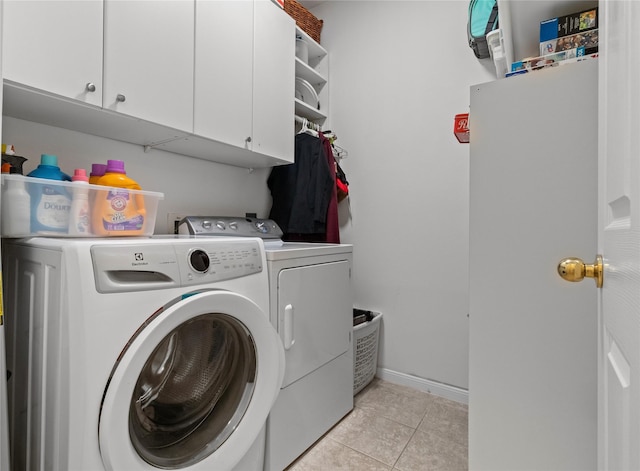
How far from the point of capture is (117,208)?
1.09m

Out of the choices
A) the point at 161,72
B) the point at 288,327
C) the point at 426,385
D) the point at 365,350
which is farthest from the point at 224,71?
the point at 426,385

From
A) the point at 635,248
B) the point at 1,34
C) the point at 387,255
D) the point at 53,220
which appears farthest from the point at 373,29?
the point at 635,248

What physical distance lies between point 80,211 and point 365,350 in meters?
1.70

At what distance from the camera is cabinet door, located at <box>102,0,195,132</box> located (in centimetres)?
115

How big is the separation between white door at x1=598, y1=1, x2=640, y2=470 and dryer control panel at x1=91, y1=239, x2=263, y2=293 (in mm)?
931

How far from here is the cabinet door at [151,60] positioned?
115 centimetres

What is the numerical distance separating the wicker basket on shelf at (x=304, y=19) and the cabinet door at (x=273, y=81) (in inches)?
11.4

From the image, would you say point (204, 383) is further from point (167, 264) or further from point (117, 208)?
point (117, 208)

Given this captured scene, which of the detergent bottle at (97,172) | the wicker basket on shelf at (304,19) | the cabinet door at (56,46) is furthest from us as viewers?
the wicker basket on shelf at (304,19)

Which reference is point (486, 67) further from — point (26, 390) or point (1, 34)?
point (26, 390)

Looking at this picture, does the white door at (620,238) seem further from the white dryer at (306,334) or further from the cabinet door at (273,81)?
the cabinet door at (273,81)

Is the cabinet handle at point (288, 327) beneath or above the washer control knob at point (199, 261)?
beneath

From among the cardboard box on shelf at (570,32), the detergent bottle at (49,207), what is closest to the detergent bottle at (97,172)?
the detergent bottle at (49,207)

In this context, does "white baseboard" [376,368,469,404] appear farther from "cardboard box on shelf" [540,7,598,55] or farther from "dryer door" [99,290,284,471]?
"cardboard box on shelf" [540,7,598,55]
